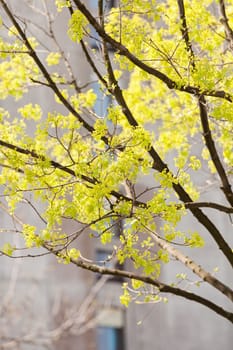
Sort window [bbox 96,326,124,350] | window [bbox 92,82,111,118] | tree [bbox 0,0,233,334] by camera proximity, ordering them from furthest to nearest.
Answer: window [bbox 96,326,124,350] → window [bbox 92,82,111,118] → tree [bbox 0,0,233,334]

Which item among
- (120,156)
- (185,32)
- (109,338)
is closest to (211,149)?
(185,32)

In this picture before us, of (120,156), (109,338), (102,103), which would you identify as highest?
(102,103)

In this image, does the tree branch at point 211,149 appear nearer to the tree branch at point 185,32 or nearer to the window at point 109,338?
the tree branch at point 185,32

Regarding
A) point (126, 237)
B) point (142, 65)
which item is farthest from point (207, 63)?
point (126, 237)

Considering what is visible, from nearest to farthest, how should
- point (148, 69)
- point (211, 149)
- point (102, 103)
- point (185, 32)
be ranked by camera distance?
point (148, 69), point (185, 32), point (211, 149), point (102, 103)

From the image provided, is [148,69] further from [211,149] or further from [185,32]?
[211,149]

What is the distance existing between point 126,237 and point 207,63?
786mm

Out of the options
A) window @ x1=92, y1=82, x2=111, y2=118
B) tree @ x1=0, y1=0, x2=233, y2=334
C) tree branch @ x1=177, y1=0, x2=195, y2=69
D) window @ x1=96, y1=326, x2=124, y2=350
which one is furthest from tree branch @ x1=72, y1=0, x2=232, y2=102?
window @ x1=96, y1=326, x2=124, y2=350

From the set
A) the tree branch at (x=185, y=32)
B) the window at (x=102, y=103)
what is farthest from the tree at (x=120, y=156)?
the window at (x=102, y=103)

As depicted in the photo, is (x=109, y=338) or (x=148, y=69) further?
(x=109, y=338)

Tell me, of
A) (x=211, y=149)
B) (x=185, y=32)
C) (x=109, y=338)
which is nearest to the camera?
(x=185, y=32)

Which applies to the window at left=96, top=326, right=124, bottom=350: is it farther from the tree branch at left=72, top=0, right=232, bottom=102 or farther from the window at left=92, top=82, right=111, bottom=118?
the tree branch at left=72, top=0, right=232, bottom=102

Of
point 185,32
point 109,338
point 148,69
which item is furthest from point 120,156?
point 109,338

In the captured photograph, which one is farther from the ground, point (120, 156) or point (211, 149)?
point (211, 149)
